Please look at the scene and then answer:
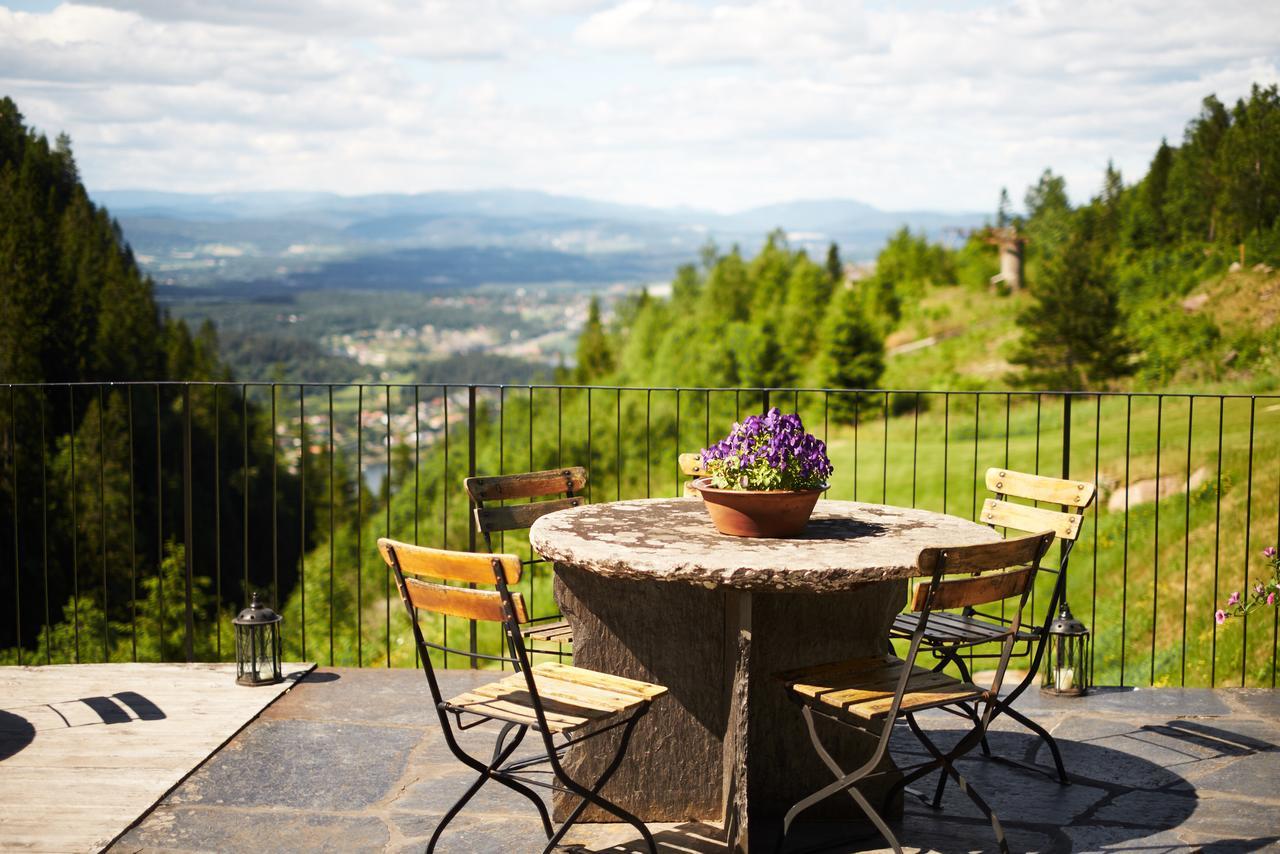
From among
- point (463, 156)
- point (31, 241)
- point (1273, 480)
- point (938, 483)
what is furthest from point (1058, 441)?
point (463, 156)

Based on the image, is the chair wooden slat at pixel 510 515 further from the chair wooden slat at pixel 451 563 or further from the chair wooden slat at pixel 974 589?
the chair wooden slat at pixel 974 589

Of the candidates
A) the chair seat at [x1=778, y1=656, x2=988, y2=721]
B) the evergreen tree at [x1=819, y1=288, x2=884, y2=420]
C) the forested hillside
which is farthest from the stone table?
the evergreen tree at [x1=819, y1=288, x2=884, y2=420]

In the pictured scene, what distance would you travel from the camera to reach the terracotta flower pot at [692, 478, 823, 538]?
3.35m

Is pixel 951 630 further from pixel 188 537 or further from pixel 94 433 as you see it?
pixel 94 433

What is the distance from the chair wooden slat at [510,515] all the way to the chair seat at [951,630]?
1.26 metres

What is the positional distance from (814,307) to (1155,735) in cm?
4976

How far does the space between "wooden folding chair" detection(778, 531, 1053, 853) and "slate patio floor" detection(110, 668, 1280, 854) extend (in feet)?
1.20

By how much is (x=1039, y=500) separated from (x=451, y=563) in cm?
208

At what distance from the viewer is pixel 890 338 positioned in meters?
47.7

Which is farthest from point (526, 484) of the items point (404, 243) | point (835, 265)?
point (404, 243)

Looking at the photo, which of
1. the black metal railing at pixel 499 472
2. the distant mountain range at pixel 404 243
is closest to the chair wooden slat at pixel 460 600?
the black metal railing at pixel 499 472

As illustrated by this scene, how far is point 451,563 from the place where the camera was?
9.73 feet

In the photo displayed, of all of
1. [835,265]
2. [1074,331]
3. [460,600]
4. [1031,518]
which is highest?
[835,265]

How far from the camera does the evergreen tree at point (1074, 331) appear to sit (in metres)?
32.8
